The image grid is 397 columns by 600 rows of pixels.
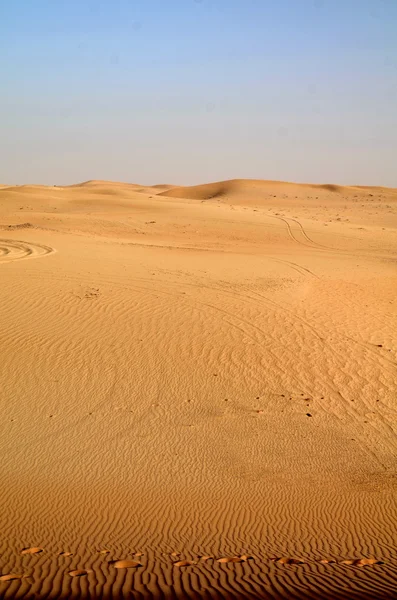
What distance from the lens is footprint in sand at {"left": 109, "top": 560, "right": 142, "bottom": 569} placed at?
4.21 meters

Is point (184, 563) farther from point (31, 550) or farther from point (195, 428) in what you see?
point (195, 428)

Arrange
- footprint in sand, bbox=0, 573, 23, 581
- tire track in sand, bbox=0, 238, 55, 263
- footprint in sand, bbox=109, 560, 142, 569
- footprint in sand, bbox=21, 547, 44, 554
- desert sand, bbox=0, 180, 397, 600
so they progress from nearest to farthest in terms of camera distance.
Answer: footprint in sand, bbox=0, 573, 23, 581, footprint in sand, bbox=109, 560, 142, 569, desert sand, bbox=0, 180, 397, 600, footprint in sand, bbox=21, 547, 44, 554, tire track in sand, bbox=0, 238, 55, 263

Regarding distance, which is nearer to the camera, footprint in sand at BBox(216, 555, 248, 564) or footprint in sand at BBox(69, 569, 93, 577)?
footprint in sand at BBox(69, 569, 93, 577)

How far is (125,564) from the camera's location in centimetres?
426

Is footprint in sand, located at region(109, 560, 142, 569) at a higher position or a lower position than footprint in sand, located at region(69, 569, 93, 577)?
lower

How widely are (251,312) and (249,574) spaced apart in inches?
330

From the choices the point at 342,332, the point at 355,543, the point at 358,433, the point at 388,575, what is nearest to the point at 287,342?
the point at 342,332

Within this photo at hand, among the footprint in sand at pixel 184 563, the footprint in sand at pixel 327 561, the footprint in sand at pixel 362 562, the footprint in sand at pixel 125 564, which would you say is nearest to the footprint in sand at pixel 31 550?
the footprint in sand at pixel 125 564

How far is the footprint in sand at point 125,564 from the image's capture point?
13.8 ft

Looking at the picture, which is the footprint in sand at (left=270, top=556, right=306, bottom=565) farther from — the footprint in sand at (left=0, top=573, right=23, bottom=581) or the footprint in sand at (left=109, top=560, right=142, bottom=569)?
the footprint in sand at (left=0, top=573, right=23, bottom=581)

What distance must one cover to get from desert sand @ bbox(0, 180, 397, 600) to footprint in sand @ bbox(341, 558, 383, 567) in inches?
1.2

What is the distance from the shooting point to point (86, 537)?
4.86 meters

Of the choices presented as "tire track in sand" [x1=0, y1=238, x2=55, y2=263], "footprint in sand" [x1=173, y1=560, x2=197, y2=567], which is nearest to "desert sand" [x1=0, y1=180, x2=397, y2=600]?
"footprint in sand" [x1=173, y1=560, x2=197, y2=567]

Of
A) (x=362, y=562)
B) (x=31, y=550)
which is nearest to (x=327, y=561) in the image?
(x=362, y=562)
